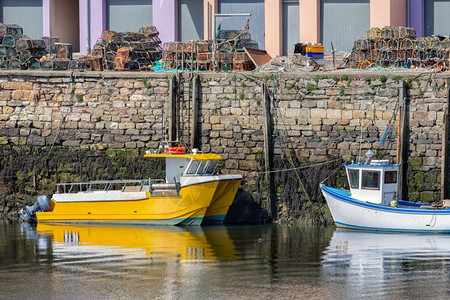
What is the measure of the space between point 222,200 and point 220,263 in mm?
4234

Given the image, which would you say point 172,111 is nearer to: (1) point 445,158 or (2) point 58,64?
(2) point 58,64

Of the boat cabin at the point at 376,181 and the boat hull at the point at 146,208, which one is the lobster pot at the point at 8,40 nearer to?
the boat hull at the point at 146,208

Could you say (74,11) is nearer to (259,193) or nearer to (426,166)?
(259,193)

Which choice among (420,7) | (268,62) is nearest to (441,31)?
(420,7)

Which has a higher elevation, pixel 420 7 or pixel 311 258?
pixel 420 7

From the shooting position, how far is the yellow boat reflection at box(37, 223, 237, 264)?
54.5ft

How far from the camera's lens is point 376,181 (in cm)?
1920

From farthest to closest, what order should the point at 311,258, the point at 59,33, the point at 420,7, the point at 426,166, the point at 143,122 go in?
the point at 59,33
the point at 420,7
the point at 143,122
the point at 426,166
the point at 311,258

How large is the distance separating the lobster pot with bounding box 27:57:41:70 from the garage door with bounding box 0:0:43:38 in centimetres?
576

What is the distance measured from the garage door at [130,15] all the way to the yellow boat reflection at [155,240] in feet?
28.2

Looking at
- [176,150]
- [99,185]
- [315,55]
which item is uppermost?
[315,55]

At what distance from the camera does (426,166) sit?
784 inches

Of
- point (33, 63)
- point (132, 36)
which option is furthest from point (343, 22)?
point (33, 63)

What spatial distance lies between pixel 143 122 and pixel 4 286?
24.3 ft
